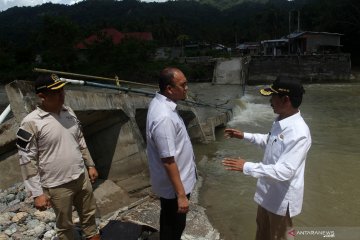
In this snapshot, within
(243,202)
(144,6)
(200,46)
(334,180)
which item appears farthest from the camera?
(144,6)

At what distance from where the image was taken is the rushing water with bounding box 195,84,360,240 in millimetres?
6824

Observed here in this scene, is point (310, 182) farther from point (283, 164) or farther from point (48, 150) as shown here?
point (48, 150)

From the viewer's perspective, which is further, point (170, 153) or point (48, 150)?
point (48, 150)

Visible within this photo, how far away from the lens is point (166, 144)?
308 cm

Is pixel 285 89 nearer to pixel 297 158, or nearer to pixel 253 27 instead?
pixel 297 158

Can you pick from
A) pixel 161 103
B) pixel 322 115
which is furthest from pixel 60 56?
pixel 161 103

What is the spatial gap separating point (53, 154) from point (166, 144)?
48.9 inches

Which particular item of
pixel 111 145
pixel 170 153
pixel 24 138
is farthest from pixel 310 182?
pixel 24 138

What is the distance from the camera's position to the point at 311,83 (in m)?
40.5

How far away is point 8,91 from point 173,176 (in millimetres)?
3340

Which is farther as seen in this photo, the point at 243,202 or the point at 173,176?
the point at 243,202

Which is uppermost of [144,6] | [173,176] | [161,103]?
[144,6]

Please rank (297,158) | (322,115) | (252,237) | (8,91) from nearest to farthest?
(297,158) → (8,91) → (252,237) → (322,115)

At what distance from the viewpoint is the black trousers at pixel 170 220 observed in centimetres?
338
